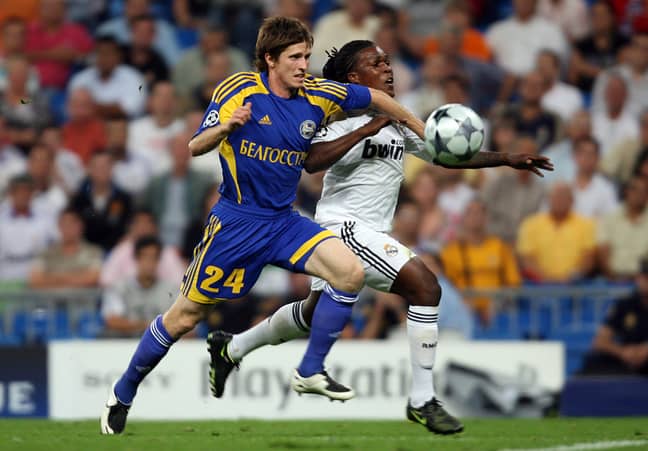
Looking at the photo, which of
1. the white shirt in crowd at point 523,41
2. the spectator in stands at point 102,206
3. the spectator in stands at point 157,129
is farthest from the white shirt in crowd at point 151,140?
the white shirt in crowd at point 523,41

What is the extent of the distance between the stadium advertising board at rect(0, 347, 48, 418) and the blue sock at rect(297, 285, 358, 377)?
4396 millimetres

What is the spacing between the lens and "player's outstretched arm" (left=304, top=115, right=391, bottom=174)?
8.10 metres

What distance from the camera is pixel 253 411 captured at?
11633mm

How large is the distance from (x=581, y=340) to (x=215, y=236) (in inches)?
215

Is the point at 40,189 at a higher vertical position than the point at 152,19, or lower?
lower

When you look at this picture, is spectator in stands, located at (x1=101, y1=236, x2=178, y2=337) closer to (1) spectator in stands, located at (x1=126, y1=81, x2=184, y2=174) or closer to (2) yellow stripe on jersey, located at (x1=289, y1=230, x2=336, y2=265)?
(1) spectator in stands, located at (x1=126, y1=81, x2=184, y2=174)

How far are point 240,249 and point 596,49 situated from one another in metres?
8.60

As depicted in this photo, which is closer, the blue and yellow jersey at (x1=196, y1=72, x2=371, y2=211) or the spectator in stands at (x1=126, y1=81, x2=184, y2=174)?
the blue and yellow jersey at (x1=196, y1=72, x2=371, y2=211)

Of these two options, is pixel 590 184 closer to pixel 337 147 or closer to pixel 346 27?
pixel 346 27

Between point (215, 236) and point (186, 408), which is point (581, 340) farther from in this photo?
point (215, 236)

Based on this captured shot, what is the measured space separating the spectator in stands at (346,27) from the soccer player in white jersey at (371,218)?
632 centimetres

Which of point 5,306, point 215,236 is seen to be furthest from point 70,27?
point 215,236

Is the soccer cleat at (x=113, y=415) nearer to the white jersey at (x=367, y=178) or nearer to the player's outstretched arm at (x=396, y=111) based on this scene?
the white jersey at (x=367, y=178)

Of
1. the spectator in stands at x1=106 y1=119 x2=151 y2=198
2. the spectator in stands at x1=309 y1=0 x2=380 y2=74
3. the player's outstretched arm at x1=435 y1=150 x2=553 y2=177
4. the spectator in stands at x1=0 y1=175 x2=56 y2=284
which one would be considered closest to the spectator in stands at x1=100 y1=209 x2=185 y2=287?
the spectator in stands at x1=106 y1=119 x2=151 y2=198
